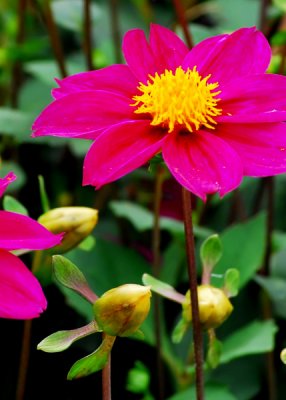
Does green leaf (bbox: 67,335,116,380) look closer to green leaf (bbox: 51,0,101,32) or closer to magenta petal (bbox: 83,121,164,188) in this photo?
magenta petal (bbox: 83,121,164,188)

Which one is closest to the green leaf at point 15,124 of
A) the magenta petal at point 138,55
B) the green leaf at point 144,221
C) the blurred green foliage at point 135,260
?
the blurred green foliage at point 135,260

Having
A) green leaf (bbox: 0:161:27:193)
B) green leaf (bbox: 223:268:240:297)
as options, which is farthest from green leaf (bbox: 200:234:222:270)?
green leaf (bbox: 0:161:27:193)

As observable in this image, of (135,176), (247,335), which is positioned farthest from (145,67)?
(135,176)

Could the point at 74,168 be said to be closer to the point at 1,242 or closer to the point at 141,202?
the point at 141,202

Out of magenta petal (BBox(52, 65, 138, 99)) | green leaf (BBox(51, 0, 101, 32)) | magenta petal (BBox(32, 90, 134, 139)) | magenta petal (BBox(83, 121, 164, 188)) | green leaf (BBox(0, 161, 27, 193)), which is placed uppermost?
green leaf (BBox(51, 0, 101, 32))

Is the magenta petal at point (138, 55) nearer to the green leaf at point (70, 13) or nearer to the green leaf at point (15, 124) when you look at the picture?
the green leaf at point (15, 124)

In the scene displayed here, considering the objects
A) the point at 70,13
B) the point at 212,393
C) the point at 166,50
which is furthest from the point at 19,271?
the point at 70,13
